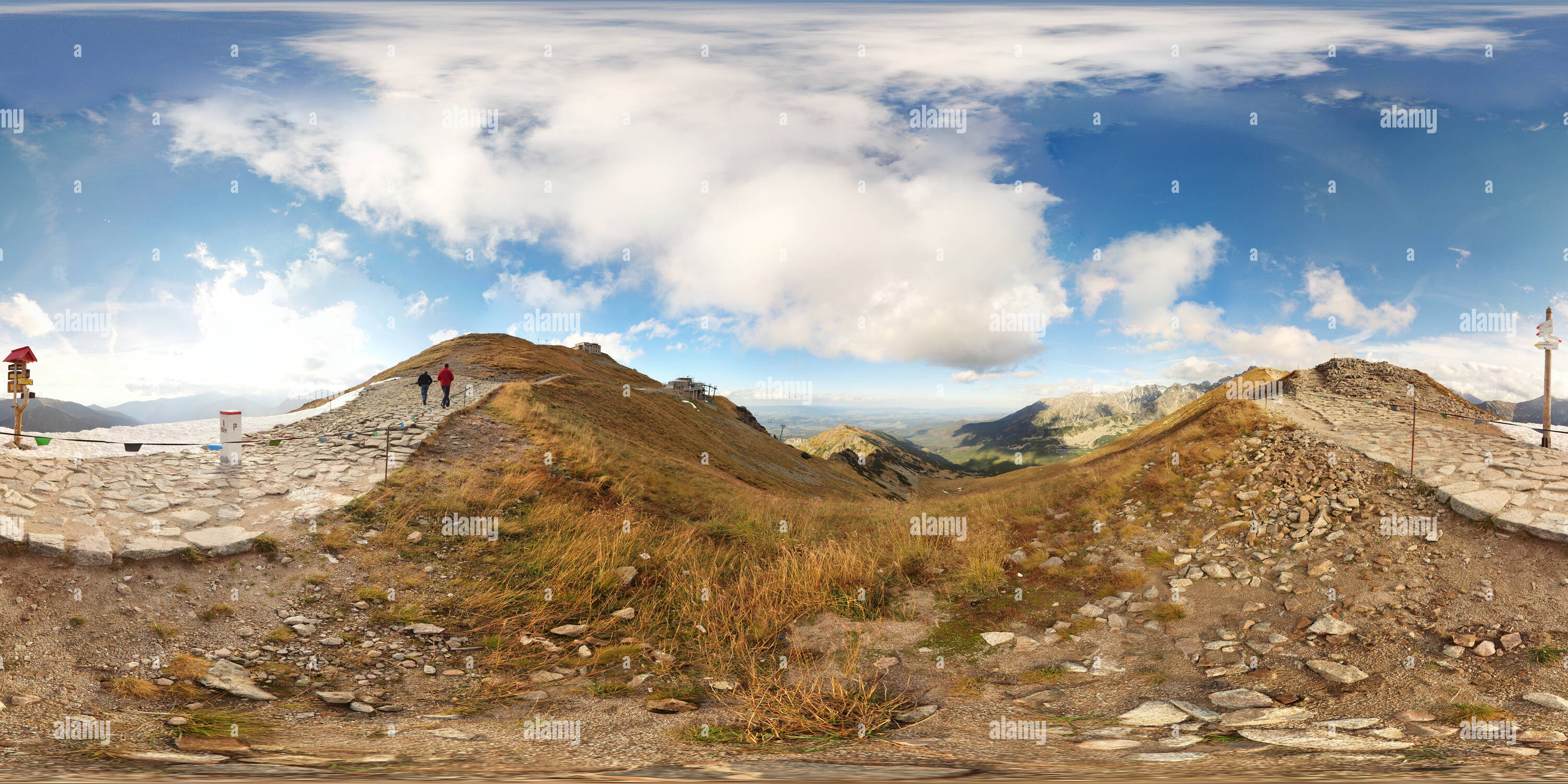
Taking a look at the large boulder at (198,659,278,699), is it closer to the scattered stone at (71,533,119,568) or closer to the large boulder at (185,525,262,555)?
the scattered stone at (71,533,119,568)

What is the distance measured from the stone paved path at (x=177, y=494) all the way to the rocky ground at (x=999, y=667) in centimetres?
18

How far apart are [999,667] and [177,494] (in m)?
14.8

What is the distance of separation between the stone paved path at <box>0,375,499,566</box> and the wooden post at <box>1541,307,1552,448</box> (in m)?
23.3

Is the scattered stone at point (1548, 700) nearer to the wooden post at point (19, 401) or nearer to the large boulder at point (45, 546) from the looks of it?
the large boulder at point (45, 546)

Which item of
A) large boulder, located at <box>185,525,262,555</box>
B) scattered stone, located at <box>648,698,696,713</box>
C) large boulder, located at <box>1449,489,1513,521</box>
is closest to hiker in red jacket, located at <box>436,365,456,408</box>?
large boulder, located at <box>185,525,262,555</box>

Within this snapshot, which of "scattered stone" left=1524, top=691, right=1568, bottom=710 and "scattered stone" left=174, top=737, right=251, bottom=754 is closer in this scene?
"scattered stone" left=174, top=737, right=251, bottom=754

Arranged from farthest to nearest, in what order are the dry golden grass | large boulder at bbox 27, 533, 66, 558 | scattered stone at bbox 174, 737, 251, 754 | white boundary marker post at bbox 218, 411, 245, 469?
white boundary marker post at bbox 218, 411, 245, 469, the dry golden grass, large boulder at bbox 27, 533, 66, 558, scattered stone at bbox 174, 737, 251, 754

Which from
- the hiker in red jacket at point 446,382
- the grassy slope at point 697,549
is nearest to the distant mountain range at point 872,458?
the hiker in red jacket at point 446,382

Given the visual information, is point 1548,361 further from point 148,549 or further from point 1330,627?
point 148,549

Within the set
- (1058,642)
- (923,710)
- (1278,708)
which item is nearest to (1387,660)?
(1278,708)

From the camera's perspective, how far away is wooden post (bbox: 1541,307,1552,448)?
11031 mm

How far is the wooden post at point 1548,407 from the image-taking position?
1103 centimetres

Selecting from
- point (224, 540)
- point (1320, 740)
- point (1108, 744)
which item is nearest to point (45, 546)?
point (224, 540)

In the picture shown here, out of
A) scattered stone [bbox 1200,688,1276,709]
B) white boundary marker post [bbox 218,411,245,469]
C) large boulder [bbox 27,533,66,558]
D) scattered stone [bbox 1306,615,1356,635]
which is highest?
white boundary marker post [bbox 218,411,245,469]
